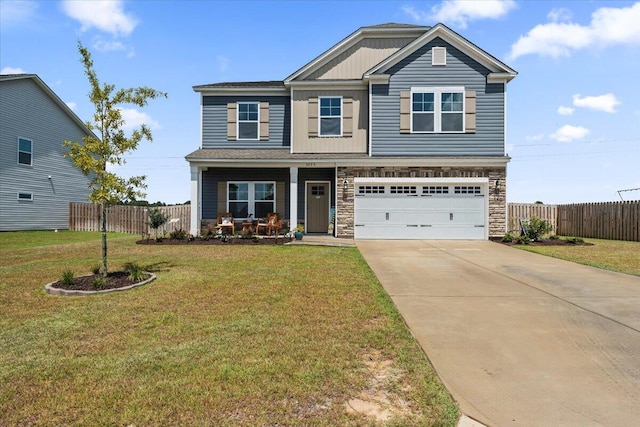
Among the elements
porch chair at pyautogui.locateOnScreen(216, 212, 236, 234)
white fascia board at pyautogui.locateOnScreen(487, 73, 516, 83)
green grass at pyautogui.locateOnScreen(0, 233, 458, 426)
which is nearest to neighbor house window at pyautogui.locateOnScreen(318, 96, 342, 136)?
porch chair at pyautogui.locateOnScreen(216, 212, 236, 234)

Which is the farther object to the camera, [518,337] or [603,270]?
[603,270]

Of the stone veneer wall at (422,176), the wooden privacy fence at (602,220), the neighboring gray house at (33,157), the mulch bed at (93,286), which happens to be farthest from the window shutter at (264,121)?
the wooden privacy fence at (602,220)

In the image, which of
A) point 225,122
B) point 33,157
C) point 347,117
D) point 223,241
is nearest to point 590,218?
point 347,117

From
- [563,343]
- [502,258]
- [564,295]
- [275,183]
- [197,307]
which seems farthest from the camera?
[275,183]

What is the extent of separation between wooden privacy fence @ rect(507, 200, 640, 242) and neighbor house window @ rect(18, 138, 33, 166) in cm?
2427

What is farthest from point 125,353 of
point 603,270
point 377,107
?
point 377,107

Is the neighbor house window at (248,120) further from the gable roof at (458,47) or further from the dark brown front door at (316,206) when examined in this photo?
the gable roof at (458,47)

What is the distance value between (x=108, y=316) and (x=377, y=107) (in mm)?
13406

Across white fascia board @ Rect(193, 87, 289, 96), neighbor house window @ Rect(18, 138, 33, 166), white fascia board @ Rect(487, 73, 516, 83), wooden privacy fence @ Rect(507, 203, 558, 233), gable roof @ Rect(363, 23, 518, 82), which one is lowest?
wooden privacy fence @ Rect(507, 203, 558, 233)

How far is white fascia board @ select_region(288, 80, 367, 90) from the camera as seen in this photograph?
16.9 metres

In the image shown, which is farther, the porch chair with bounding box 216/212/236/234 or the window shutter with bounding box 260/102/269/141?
the window shutter with bounding box 260/102/269/141

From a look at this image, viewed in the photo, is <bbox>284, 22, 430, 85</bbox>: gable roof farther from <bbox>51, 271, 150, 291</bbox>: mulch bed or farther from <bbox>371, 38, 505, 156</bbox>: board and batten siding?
<bbox>51, 271, 150, 291</bbox>: mulch bed

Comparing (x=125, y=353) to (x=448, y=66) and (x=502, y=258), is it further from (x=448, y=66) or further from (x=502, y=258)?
(x=448, y=66)

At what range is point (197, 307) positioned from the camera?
5773 mm
